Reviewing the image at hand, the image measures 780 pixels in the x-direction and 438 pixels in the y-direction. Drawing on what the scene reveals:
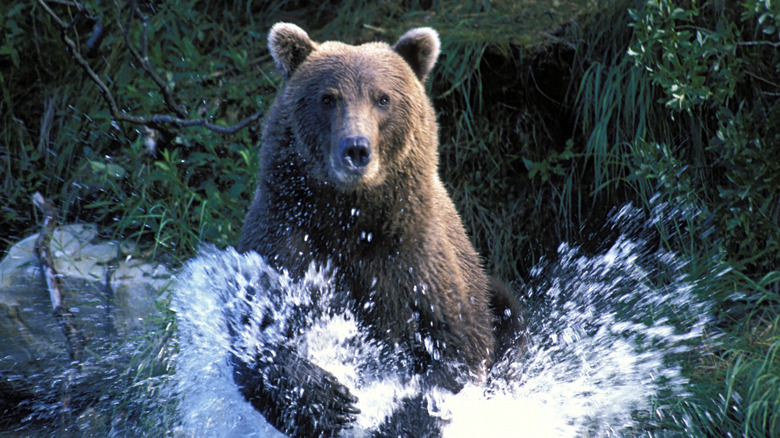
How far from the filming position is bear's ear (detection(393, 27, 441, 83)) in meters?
3.91

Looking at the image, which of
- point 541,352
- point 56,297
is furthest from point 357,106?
point 56,297

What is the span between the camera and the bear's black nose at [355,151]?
3359mm

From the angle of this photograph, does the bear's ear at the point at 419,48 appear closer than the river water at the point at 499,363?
No

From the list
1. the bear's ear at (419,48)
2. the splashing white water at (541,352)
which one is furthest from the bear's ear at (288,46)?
the splashing white water at (541,352)

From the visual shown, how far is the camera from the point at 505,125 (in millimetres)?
5688

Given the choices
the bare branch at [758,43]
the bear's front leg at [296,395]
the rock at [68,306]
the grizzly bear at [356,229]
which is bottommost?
the rock at [68,306]

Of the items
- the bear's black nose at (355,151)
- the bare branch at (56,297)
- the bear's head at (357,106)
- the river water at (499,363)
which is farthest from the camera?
the bare branch at (56,297)

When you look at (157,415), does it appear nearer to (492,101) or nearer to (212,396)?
(212,396)

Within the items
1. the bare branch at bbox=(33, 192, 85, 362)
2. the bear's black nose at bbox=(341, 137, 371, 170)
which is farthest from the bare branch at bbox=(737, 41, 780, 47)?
the bare branch at bbox=(33, 192, 85, 362)

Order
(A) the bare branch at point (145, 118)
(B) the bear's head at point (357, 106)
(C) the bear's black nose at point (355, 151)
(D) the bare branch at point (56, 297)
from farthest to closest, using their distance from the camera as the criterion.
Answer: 1. (A) the bare branch at point (145, 118)
2. (D) the bare branch at point (56, 297)
3. (B) the bear's head at point (357, 106)
4. (C) the bear's black nose at point (355, 151)

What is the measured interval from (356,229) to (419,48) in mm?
993

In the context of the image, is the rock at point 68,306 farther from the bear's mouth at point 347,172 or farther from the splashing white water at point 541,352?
the bear's mouth at point 347,172

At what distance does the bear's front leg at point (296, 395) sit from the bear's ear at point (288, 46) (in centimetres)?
138

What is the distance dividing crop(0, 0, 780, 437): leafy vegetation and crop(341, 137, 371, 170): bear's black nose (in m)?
1.86
